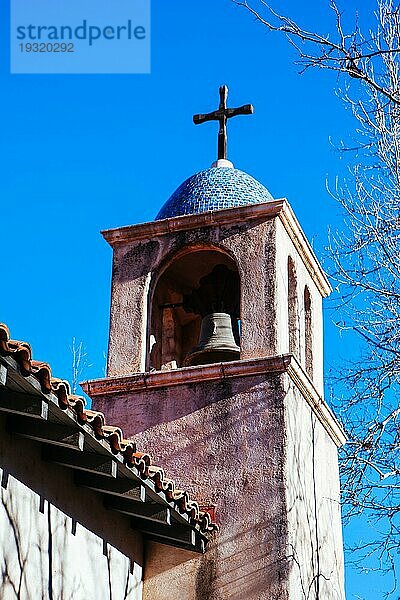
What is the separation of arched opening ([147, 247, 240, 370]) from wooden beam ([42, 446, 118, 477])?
2.73 metres

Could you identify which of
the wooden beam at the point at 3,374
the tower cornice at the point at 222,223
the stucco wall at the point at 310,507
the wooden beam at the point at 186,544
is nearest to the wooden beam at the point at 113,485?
the wooden beam at the point at 186,544

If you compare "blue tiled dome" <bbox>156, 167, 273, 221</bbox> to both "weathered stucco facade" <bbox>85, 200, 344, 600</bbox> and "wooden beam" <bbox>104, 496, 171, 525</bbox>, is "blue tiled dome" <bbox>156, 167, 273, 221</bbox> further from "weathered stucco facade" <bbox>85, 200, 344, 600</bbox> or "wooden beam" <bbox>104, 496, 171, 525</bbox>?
"wooden beam" <bbox>104, 496, 171, 525</bbox>

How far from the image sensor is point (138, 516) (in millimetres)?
7184

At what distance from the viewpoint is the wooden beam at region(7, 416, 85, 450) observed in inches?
232

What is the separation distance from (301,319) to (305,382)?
103cm

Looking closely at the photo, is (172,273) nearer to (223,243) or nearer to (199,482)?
(223,243)

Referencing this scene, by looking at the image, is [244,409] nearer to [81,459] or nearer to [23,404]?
[81,459]

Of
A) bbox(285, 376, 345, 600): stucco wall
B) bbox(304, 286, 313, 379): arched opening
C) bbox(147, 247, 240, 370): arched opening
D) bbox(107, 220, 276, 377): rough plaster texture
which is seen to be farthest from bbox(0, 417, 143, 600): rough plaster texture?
bbox(304, 286, 313, 379): arched opening

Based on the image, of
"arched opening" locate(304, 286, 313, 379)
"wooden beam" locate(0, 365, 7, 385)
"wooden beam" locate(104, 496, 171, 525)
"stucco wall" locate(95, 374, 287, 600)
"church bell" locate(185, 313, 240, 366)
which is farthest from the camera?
"arched opening" locate(304, 286, 313, 379)

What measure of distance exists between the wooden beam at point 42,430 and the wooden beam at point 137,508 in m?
1.35

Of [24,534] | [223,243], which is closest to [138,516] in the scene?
[24,534]

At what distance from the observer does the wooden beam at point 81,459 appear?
6332 mm

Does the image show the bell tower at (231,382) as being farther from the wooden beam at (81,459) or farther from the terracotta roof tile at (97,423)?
the wooden beam at (81,459)

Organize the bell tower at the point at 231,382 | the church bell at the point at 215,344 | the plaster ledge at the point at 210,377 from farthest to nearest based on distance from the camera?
the church bell at the point at 215,344, the plaster ledge at the point at 210,377, the bell tower at the point at 231,382
